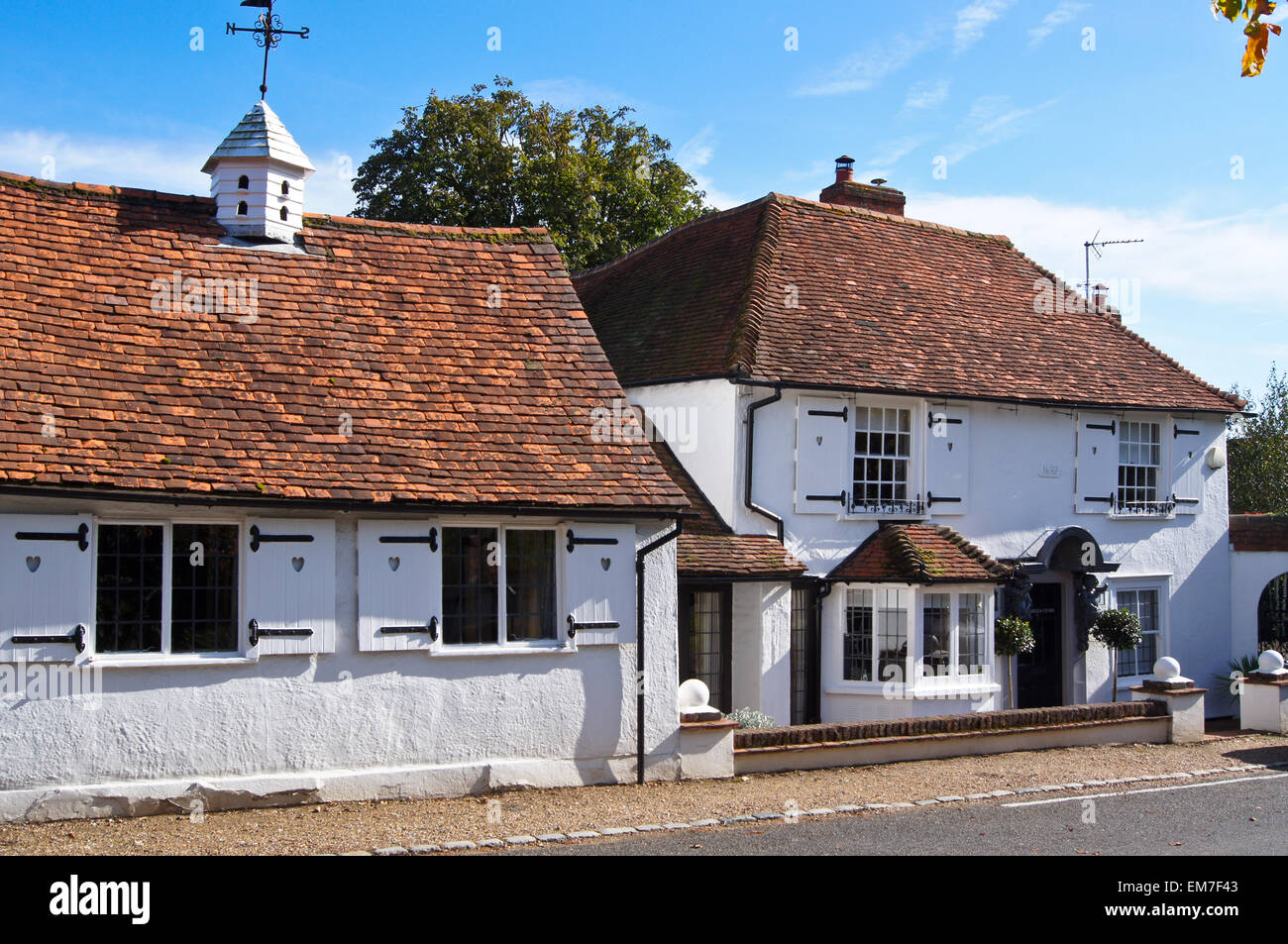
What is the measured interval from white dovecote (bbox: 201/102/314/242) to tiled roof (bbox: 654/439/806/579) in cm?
626

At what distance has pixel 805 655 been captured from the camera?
18375 mm

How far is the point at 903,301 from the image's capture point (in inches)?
829

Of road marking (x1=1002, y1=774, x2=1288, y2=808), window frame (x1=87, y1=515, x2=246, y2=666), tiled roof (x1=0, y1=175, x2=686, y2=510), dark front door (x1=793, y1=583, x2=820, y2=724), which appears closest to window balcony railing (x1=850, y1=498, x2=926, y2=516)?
dark front door (x1=793, y1=583, x2=820, y2=724)

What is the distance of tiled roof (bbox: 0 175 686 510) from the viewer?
38.2 ft

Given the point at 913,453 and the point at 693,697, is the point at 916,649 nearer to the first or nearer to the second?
the point at 913,453

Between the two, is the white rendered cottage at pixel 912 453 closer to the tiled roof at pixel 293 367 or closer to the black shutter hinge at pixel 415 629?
the tiled roof at pixel 293 367

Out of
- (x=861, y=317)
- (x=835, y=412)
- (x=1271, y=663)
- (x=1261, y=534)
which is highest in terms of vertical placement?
(x=861, y=317)

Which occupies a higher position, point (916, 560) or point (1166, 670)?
point (916, 560)

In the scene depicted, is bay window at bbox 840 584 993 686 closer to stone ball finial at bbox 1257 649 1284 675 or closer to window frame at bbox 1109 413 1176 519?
stone ball finial at bbox 1257 649 1284 675

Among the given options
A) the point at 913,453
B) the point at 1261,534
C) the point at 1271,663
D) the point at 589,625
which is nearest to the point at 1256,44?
the point at 589,625

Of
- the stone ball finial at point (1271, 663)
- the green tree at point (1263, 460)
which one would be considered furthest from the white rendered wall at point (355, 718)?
the green tree at point (1263, 460)

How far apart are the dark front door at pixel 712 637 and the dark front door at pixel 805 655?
1.24 metres

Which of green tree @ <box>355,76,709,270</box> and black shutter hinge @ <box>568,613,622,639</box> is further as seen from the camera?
green tree @ <box>355,76,709,270</box>

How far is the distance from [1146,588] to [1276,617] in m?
4.06
